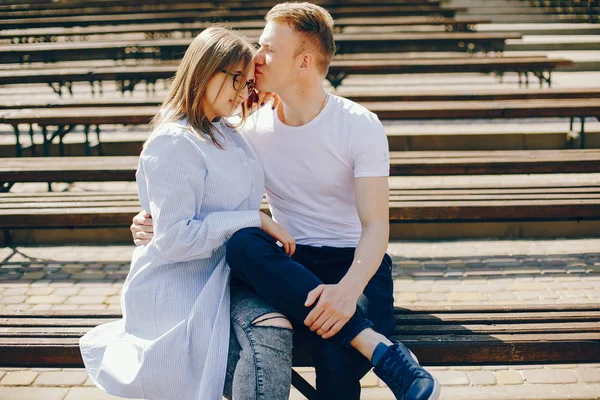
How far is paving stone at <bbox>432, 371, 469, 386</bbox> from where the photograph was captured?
3.18 metres

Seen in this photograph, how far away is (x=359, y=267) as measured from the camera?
7.78 feet

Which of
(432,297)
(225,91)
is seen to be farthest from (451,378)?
(225,91)

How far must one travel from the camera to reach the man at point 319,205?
2.18m

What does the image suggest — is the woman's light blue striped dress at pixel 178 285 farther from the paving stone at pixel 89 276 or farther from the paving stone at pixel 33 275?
the paving stone at pixel 33 275

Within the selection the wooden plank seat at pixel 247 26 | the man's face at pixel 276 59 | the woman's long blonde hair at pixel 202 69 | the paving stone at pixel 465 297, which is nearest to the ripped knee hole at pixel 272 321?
the woman's long blonde hair at pixel 202 69

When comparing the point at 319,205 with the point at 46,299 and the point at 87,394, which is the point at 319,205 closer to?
the point at 87,394

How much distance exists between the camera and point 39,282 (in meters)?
4.36

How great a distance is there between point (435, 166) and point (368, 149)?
2172 mm

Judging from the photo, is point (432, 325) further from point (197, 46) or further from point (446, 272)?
point (446, 272)

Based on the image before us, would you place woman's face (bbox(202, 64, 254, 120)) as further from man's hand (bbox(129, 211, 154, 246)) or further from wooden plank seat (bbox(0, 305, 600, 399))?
wooden plank seat (bbox(0, 305, 600, 399))

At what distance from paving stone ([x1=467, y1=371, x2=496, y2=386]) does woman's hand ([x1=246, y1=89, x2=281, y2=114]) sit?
5.33 feet

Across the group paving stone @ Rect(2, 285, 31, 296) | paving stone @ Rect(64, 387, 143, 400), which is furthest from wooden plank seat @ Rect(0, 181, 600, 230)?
paving stone @ Rect(64, 387, 143, 400)

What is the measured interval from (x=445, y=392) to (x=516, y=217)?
4.54 feet

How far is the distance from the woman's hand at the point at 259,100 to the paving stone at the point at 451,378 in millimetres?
1541
